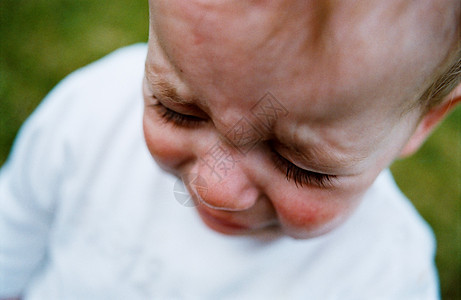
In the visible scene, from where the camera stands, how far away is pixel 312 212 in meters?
0.56

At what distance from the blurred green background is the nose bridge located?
3.26 feet

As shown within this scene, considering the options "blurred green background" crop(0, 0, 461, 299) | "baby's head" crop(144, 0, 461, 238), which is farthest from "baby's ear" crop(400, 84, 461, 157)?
"blurred green background" crop(0, 0, 461, 299)

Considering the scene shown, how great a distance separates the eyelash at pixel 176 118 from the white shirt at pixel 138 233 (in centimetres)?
26

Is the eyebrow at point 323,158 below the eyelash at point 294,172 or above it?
above

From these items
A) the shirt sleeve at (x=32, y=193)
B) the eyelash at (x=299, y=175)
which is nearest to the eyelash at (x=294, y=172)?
the eyelash at (x=299, y=175)

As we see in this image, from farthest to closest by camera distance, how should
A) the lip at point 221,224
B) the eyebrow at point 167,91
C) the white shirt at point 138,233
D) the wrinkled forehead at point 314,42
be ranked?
the white shirt at point 138,233, the lip at point 221,224, the eyebrow at point 167,91, the wrinkled forehead at point 314,42

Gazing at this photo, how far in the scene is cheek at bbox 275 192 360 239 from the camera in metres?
0.55

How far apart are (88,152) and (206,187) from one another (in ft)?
1.18

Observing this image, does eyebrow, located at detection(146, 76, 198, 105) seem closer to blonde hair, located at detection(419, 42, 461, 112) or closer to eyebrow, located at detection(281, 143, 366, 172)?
eyebrow, located at detection(281, 143, 366, 172)

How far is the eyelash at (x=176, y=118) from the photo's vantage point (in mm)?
545

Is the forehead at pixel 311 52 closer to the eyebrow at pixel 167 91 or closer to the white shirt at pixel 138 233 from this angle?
the eyebrow at pixel 167 91

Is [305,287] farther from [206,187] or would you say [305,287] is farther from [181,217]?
[206,187]

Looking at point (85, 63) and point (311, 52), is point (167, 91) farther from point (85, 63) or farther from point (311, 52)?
point (85, 63)

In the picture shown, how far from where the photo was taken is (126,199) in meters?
0.85
